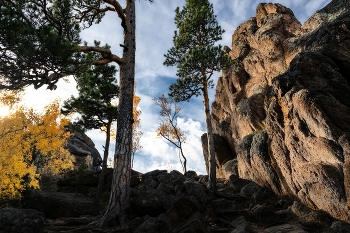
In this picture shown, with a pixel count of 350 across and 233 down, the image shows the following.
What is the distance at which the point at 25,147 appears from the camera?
18.7 m

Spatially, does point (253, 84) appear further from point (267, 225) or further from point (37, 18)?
point (37, 18)

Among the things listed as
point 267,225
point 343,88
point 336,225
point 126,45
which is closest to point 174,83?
point 126,45

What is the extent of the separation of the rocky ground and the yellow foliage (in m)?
1.70

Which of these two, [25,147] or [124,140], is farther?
[25,147]

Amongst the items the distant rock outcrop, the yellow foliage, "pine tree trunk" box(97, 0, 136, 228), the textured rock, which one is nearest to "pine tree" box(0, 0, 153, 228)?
"pine tree trunk" box(97, 0, 136, 228)

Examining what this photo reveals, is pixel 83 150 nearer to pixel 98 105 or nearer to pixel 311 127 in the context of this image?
pixel 98 105

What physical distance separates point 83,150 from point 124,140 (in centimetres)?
3625

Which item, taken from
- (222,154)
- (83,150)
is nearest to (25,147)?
(222,154)

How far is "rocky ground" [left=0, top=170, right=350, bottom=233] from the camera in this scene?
698cm

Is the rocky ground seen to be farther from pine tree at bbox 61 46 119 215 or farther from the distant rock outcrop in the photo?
the distant rock outcrop

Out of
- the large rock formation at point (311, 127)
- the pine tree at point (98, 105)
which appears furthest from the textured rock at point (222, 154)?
the pine tree at point (98, 105)

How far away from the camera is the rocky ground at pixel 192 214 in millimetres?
6984

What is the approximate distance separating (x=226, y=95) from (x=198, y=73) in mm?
12649

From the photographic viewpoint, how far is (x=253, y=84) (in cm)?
2473
